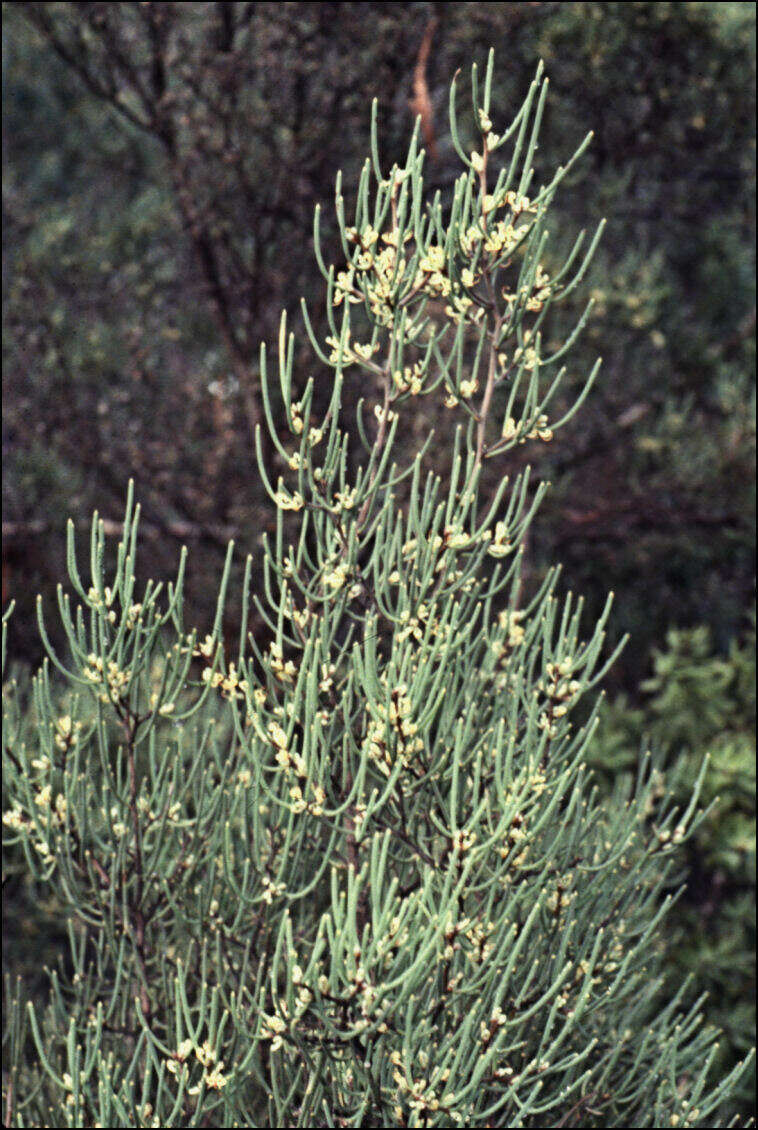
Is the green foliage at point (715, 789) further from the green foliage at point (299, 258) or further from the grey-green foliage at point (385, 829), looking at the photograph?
the grey-green foliage at point (385, 829)

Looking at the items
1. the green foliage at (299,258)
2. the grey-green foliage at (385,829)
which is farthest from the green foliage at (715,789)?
the grey-green foliage at (385,829)

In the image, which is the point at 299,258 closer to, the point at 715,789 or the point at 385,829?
the point at 715,789

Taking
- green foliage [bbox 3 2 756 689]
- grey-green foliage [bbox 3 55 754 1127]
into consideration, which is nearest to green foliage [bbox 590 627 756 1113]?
green foliage [bbox 3 2 756 689]

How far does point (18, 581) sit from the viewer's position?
24.1ft

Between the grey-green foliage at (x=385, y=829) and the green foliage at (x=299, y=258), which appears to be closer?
the grey-green foliage at (x=385, y=829)

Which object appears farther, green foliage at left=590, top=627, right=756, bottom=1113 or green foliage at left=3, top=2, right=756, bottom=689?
green foliage at left=3, top=2, right=756, bottom=689

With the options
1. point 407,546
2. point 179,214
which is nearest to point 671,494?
point 179,214

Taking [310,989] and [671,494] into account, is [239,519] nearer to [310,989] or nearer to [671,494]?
[671,494]

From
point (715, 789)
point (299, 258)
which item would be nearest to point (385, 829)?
point (715, 789)

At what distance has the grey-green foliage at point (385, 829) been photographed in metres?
2.69

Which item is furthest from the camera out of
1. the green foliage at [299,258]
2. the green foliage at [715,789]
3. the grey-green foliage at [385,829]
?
the green foliage at [299,258]

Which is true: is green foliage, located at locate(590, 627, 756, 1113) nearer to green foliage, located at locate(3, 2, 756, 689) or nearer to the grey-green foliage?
green foliage, located at locate(3, 2, 756, 689)

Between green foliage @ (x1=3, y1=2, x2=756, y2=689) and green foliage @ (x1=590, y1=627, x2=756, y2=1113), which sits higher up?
green foliage @ (x1=3, y1=2, x2=756, y2=689)

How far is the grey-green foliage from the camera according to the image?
2689 mm
